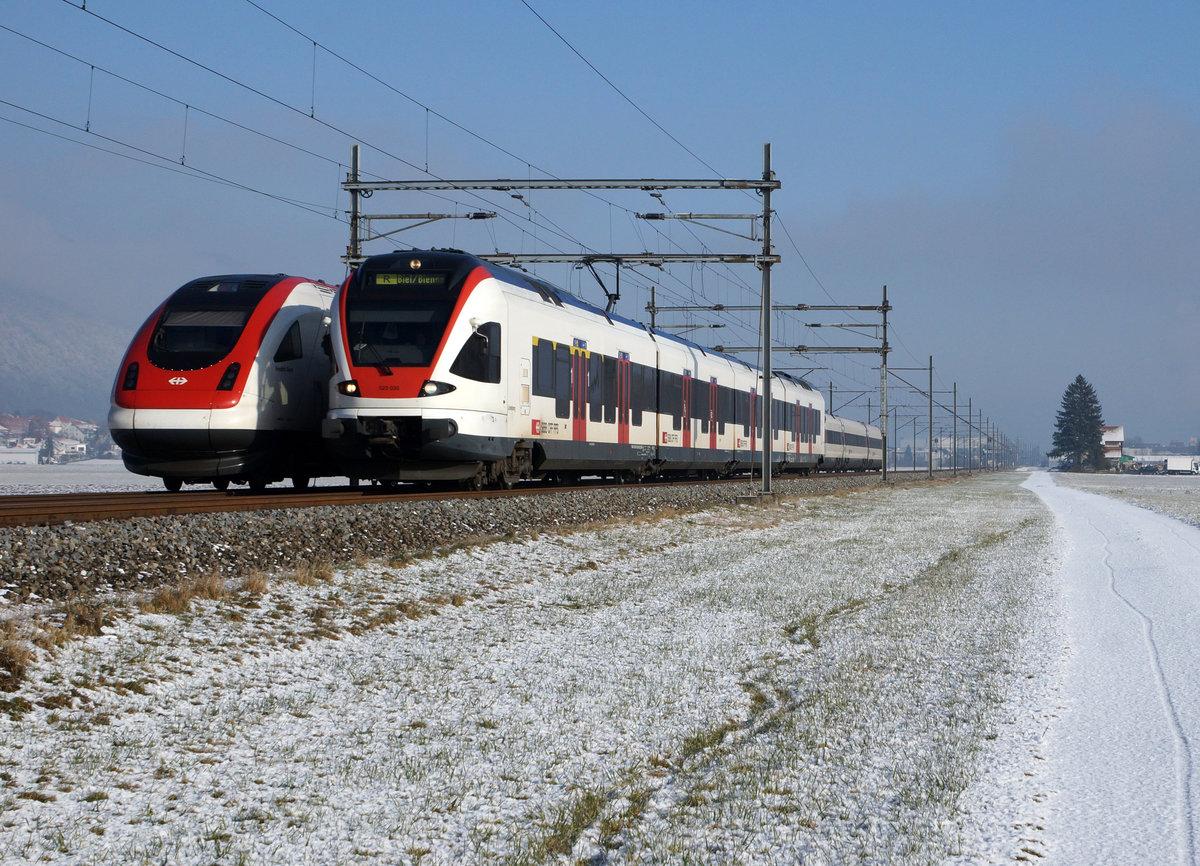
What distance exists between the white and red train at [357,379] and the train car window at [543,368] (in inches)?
1.5

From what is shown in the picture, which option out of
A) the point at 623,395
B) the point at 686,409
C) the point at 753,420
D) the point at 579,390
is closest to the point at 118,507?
the point at 579,390

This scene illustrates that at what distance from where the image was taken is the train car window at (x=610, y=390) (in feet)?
78.5

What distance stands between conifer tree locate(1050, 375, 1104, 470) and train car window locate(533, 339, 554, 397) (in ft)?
539

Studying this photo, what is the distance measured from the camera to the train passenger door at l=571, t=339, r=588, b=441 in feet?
72.3

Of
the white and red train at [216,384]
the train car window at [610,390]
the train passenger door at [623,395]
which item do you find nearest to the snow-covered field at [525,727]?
the white and red train at [216,384]

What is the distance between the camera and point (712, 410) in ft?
109

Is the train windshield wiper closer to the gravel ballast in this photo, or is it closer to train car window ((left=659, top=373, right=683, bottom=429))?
the gravel ballast

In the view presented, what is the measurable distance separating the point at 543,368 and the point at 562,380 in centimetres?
101

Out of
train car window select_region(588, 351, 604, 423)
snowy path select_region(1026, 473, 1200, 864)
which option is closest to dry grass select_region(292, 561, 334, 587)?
snowy path select_region(1026, 473, 1200, 864)

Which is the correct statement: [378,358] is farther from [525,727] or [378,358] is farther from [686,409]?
[686,409]

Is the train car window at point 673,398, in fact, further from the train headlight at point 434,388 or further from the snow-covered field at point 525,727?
the snow-covered field at point 525,727

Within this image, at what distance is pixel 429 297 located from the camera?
17766 millimetres

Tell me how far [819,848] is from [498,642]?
3.92 m

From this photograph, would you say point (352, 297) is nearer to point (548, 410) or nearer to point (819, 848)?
point (548, 410)
